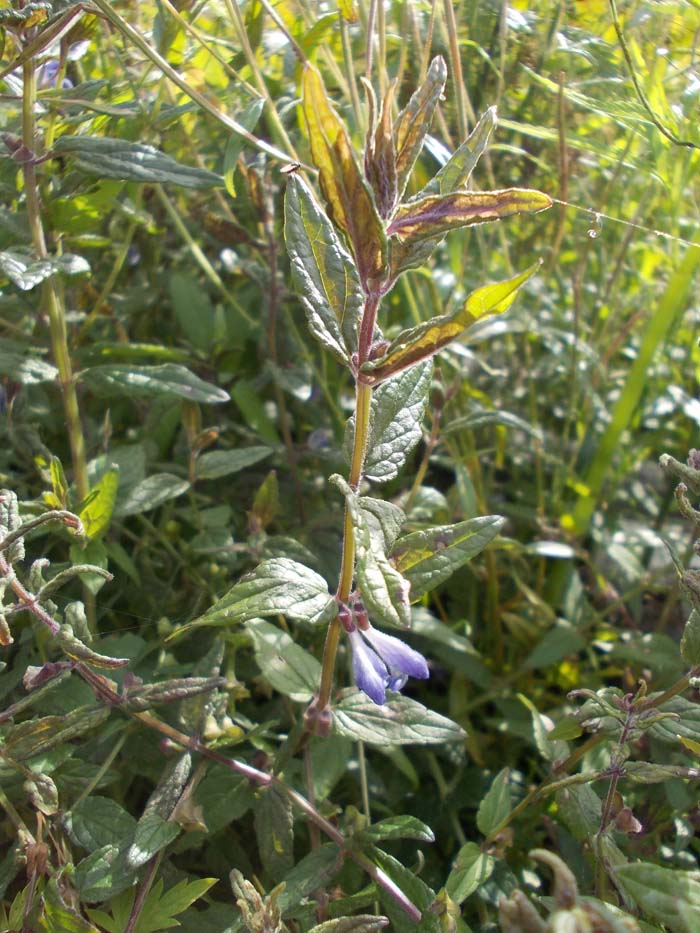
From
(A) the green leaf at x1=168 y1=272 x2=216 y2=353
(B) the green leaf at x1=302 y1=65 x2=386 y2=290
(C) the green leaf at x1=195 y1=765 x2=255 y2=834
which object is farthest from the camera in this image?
(A) the green leaf at x1=168 y1=272 x2=216 y2=353

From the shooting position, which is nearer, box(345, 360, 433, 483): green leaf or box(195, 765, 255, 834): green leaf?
box(345, 360, 433, 483): green leaf

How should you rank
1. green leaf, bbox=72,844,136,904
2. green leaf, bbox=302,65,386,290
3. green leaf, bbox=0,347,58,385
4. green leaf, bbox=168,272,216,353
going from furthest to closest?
green leaf, bbox=168,272,216,353 → green leaf, bbox=0,347,58,385 → green leaf, bbox=72,844,136,904 → green leaf, bbox=302,65,386,290

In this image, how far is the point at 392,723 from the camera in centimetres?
90

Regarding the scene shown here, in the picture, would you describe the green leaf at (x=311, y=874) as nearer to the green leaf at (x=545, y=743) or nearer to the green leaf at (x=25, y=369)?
the green leaf at (x=545, y=743)

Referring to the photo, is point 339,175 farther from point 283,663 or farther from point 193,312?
point 193,312

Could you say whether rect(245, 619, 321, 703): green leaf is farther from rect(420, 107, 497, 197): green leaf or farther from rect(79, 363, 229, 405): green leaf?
rect(420, 107, 497, 197): green leaf

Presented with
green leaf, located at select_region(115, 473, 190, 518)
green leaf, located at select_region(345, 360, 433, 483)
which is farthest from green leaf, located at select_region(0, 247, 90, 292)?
green leaf, located at select_region(345, 360, 433, 483)

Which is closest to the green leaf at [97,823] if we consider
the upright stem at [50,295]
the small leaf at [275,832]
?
the small leaf at [275,832]

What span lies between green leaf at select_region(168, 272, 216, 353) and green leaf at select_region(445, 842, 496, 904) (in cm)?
88

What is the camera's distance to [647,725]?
800 mm

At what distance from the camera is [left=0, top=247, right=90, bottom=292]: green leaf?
0.89 metres

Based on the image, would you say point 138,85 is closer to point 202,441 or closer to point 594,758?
point 202,441

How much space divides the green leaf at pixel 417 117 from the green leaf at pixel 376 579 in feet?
0.83

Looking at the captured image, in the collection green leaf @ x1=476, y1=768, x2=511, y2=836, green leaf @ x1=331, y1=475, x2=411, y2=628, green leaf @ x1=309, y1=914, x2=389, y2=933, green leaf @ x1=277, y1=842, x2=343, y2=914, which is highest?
green leaf @ x1=331, y1=475, x2=411, y2=628
